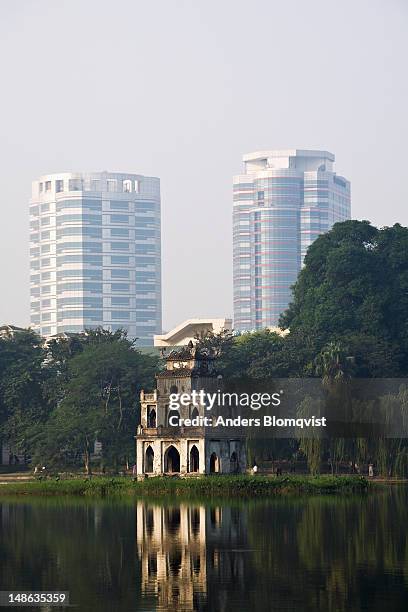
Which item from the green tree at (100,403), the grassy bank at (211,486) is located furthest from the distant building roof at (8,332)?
the grassy bank at (211,486)

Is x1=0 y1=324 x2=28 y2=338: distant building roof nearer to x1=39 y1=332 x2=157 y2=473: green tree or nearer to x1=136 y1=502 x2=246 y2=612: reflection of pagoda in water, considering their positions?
x1=39 y1=332 x2=157 y2=473: green tree

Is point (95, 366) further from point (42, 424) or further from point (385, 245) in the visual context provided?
point (385, 245)

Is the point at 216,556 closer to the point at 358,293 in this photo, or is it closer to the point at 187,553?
the point at 187,553

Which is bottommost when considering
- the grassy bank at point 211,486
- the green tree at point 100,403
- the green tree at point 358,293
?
the grassy bank at point 211,486

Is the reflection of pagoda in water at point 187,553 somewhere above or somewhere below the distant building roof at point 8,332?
below

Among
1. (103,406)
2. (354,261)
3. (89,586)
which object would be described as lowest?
(89,586)

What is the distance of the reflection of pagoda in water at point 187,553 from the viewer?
145 ft

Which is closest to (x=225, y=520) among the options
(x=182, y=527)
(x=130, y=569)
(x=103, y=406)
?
(x=182, y=527)

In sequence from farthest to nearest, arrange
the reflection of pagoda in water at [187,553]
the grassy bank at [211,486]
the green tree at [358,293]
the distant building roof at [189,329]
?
the distant building roof at [189,329] → the green tree at [358,293] → the grassy bank at [211,486] → the reflection of pagoda in water at [187,553]

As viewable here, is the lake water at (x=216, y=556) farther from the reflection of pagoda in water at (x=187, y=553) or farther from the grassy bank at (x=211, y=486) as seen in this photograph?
the grassy bank at (x=211, y=486)

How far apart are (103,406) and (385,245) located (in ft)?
108

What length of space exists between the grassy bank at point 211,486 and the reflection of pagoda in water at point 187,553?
11.3 m

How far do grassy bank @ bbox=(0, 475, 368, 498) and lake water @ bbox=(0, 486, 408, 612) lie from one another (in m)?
9.21

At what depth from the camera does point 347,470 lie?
104 meters
